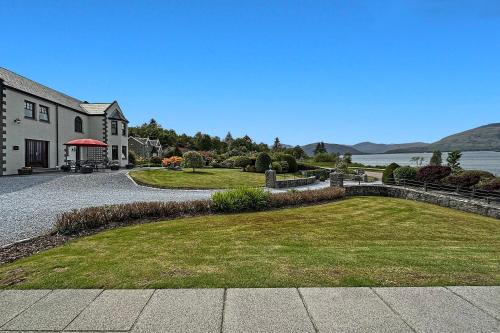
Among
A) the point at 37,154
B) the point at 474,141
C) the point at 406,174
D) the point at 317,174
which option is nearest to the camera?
the point at 406,174

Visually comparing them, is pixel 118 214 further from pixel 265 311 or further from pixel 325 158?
pixel 325 158

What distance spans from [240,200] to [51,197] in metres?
8.74

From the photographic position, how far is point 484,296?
4223 millimetres

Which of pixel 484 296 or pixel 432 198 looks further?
pixel 432 198

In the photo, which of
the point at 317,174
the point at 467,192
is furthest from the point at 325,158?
the point at 467,192

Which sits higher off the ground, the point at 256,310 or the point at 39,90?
the point at 39,90

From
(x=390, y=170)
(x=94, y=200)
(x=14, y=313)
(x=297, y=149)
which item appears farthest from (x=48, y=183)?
(x=297, y=149)

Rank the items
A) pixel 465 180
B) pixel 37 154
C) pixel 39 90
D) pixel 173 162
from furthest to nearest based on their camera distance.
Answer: pixel 173 162, pixel 39 90, pixel 37 154, pixel 465 180

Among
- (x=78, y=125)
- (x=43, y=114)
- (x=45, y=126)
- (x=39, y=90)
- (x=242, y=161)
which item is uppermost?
(x=39, y=90)

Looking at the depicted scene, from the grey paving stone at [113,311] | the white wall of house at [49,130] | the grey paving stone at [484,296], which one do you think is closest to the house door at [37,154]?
the white wall of house at [49,130]

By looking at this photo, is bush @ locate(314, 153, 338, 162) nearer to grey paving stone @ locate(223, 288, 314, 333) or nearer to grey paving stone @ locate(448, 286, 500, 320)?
grey paving stone @ locate(448, 286, 500, 320)

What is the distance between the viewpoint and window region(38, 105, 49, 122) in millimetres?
26641

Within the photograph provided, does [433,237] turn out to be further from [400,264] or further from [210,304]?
[210,304]

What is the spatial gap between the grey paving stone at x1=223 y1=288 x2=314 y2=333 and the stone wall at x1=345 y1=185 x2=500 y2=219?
1469 centimetres
